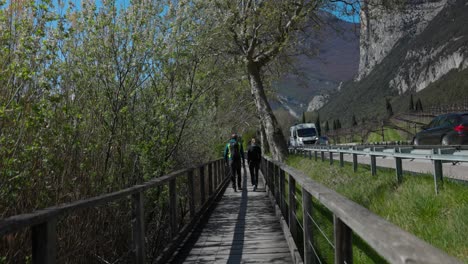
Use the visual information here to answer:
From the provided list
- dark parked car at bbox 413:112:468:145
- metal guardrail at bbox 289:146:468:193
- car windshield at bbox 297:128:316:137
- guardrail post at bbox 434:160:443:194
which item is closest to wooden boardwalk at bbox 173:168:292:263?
guardrail post at bbox 434:160:443:194

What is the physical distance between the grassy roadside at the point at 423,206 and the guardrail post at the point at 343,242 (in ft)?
5.97

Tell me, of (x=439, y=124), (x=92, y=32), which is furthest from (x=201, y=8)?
(x=439, y=124)

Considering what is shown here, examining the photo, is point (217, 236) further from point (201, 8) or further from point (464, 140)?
point (464, 140)

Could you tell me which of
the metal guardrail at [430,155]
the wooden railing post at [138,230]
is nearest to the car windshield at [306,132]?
the metal guardrail at [430,155]

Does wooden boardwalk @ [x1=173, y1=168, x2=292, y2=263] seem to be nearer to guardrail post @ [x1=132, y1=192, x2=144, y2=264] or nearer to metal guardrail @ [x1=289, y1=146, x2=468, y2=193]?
guardrail post @ [x1=132, y1=192, x2=144, y2=264]

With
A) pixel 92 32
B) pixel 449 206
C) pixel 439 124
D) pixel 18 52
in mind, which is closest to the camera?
pixel 18 52

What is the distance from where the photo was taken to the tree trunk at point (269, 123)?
19.2 metres

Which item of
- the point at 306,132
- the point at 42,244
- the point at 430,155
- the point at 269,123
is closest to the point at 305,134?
the point at 306,132

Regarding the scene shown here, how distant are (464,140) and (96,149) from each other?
12.0m

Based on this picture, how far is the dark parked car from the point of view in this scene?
559 inches

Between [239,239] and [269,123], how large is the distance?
41.0ft

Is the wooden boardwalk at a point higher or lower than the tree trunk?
lower

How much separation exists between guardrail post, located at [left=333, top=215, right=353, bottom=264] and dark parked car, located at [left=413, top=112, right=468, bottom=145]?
42.5ft

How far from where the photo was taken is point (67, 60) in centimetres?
604
